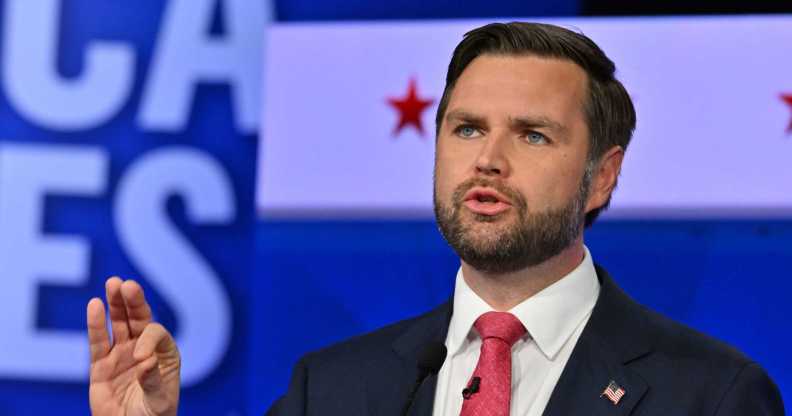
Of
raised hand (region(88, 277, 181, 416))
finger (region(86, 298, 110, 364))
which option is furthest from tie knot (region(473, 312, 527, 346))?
finger (region(86, 298, 110, 364))

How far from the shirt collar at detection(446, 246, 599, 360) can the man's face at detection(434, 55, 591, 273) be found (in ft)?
0.23

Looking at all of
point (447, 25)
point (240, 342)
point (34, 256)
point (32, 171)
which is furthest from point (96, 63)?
point (447, 25)

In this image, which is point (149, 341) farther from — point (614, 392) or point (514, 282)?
point (614, 392)

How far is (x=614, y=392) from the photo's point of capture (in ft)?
7.47

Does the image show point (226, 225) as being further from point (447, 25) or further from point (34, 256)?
point (447, 25)

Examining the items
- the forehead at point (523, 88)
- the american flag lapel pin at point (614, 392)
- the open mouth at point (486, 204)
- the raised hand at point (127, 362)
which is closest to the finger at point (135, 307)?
the raised hand at point (127, 362)

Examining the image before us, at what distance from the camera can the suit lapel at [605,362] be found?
7.42 feet

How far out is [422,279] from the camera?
137 inches

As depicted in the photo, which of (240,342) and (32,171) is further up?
(32,171)

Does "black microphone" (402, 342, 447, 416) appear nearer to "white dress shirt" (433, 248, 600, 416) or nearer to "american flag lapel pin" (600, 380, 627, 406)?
"white dress shirt" (433, 248, 600, 416)

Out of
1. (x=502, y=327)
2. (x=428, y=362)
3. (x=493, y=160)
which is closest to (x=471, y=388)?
(x=428, y=362)

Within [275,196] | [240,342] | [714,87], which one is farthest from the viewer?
[240,342]

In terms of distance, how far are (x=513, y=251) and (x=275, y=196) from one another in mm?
1318

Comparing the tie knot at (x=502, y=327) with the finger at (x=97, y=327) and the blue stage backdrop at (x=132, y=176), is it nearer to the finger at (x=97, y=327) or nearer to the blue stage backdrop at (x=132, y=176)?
the finger at (x=97, y=327)
